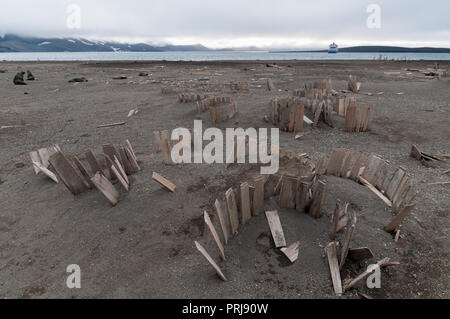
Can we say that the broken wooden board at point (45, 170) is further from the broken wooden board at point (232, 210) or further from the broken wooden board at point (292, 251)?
the broken wooden board at point (292, 251)

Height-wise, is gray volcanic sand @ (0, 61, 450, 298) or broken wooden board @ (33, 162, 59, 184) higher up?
broken wooden board @ (33, 162, 59, 184)

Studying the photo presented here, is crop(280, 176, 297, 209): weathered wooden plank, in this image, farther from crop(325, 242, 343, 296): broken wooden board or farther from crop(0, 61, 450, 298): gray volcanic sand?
crop(325, 242, 343, 296): broken wooden board

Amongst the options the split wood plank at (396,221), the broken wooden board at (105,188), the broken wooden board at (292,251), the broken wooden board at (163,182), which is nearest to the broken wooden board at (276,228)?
the broken wooden board at (292,251)

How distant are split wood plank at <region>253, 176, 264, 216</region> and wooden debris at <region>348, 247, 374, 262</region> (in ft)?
4.03

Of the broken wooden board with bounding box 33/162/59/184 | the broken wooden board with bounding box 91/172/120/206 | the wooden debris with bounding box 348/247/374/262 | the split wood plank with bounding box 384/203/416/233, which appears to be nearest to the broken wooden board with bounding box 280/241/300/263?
the wooden debris with bounding box 348/247/374/262

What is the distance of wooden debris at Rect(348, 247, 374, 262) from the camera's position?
3040 millimetres

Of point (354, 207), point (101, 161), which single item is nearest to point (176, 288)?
point (354, 207)

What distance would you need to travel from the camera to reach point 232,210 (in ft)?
11.6

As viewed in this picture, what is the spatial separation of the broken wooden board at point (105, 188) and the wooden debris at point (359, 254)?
3491 millimetres

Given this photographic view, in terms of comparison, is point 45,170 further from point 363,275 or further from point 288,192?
point 363,275

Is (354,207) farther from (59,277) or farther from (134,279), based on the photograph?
(59,277)

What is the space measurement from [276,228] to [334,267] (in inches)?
32.0

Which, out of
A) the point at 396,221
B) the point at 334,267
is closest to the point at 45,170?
the point at 334,267

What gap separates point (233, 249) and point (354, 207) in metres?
2.04
